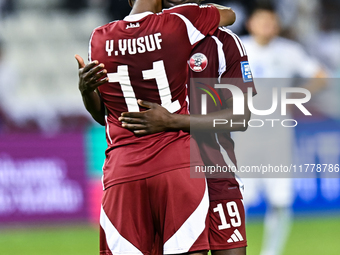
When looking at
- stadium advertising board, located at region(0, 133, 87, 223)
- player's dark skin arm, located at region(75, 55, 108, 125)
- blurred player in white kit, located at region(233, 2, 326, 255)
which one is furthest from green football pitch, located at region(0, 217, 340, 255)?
player's dark skin arm, located at region(75, 55, 108, 125)

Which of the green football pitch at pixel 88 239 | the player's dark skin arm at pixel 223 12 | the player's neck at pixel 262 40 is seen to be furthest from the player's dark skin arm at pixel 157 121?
the player's neck at pixel 262 40

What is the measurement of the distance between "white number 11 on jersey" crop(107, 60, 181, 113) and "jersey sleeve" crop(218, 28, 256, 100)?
355 millimetres

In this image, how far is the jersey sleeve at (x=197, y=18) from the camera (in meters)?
2.34

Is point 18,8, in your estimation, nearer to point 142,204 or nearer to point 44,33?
point 44,33

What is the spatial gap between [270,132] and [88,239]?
2.41 meters

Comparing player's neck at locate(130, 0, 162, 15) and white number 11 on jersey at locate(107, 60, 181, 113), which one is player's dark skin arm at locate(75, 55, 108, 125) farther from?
player's neck at locate(130, 0, 162, 15)

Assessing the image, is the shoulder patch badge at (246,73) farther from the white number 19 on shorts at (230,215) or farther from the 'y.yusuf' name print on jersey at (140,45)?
the white number 19 on shorts at (230,215)

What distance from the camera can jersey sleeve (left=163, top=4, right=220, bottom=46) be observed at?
234 centimetres

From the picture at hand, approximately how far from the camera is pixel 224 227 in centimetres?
254

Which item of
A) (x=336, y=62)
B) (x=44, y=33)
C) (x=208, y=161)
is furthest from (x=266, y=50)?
(x=44, y=33)

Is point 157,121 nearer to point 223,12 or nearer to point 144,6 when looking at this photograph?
point 144,6

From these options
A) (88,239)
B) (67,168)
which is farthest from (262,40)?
(88,239)

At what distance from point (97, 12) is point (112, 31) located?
7725 mm

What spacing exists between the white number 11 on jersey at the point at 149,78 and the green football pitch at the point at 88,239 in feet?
10.4
